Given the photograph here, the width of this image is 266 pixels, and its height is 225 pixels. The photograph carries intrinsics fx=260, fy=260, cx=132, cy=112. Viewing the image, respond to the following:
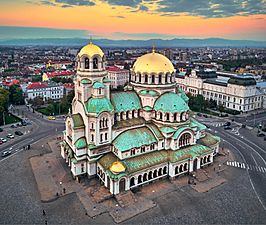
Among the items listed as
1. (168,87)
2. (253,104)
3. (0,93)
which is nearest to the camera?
(168,87)

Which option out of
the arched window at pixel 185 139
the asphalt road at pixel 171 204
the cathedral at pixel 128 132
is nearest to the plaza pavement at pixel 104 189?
the asphalt road at pixel 171 204

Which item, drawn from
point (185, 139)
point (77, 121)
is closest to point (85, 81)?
point (77, 121)

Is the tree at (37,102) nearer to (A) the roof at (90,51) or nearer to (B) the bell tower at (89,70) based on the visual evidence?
(B) the bell tower at (89,70)

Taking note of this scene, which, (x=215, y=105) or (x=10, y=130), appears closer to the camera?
(x=10, y=130)

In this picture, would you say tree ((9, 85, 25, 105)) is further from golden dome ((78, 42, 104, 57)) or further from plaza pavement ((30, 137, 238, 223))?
golden dome ((78, 42, 104, 57))

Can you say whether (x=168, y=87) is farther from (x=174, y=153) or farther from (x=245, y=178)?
(x=245, y=178)

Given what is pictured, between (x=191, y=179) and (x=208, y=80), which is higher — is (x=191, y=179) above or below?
below

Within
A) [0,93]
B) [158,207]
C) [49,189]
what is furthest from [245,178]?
[0,93]
